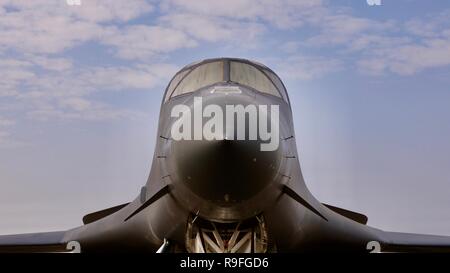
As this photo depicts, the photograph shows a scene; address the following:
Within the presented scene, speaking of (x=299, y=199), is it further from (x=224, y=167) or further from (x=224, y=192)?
(x=224, y=167)

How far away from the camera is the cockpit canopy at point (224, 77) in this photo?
10156mm

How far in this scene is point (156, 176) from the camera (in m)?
9.59

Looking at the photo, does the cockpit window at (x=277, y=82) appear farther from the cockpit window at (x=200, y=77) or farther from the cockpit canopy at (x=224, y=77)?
the cockpit window at (x=200, y=77)

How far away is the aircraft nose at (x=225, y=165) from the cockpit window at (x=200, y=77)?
2.14m

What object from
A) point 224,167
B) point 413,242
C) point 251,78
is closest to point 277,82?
point 251,78

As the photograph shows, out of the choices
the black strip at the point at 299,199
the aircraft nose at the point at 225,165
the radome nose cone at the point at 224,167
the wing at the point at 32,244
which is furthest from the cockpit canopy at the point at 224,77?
the wing at the point at 32,244

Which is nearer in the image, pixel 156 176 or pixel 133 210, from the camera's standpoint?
pixel 156 176

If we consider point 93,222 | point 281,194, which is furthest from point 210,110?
point 93,222

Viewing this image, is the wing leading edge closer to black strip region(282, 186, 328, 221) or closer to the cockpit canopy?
black strip region(282, 186, 328, 221)

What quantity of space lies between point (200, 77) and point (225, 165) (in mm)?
3298

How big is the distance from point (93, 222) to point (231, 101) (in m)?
5.97
